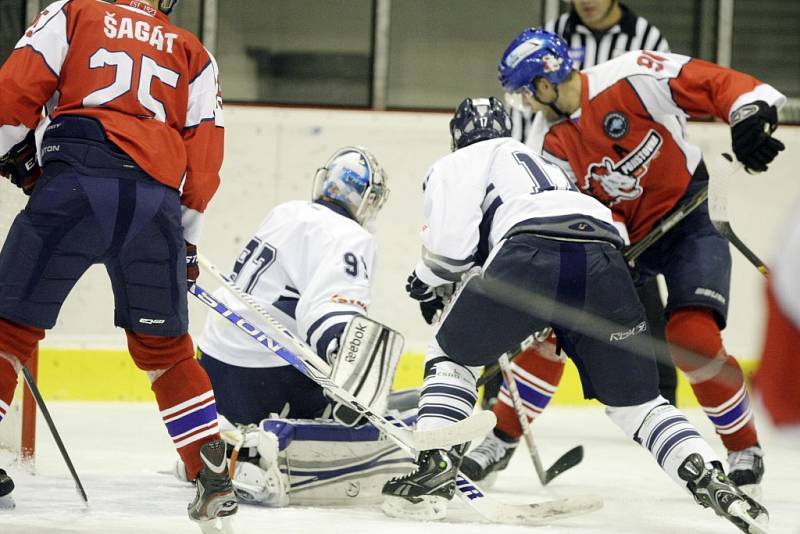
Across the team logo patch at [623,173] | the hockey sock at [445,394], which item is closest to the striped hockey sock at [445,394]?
the hockey sock at [445,394]

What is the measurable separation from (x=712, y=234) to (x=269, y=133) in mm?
2168

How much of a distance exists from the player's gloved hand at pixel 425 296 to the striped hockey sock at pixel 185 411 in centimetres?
59

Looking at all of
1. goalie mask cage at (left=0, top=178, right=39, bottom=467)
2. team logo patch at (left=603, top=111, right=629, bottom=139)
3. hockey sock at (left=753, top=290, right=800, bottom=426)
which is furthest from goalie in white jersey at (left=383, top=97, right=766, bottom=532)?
hockey sock at (left=753, top=290, right=800, bottom=426)

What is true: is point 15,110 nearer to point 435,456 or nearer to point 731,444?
point 435,456

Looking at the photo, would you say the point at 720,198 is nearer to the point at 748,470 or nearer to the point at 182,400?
the point at 748,470

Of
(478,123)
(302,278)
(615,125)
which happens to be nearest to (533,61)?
(615,125)

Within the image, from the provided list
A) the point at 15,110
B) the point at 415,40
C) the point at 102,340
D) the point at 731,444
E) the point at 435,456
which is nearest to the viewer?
the point at 15,110

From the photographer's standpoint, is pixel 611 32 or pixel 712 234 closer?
pixel 712 234

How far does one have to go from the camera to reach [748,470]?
294 centimetres

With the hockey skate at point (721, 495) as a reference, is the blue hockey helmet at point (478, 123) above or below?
above

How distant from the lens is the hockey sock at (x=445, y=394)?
2525 millimetres

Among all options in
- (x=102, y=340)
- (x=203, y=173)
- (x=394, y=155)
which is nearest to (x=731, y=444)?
(x=203, y=173)

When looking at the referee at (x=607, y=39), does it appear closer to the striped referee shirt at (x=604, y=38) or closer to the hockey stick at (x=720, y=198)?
the striped referee shirt at (x=604, y=38)

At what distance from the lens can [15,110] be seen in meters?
2.20
